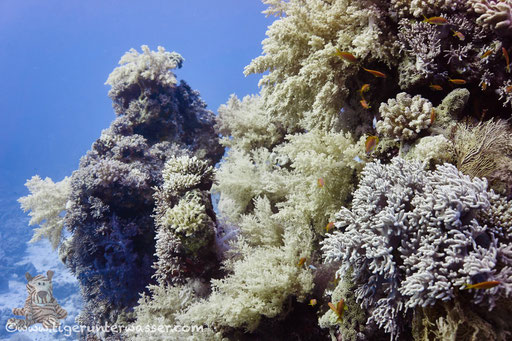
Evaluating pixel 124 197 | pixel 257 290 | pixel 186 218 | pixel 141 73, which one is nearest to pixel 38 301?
pixel 124 197

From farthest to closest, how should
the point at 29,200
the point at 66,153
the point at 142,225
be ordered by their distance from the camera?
the point at 66,153 → the point at 29,200 → the point at 142,225

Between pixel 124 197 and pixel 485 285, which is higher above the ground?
pixel 124 197

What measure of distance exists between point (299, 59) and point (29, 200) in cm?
755

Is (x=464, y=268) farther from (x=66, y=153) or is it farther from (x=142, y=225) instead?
(x=66, y=153)

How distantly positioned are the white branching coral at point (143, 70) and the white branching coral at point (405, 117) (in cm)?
607

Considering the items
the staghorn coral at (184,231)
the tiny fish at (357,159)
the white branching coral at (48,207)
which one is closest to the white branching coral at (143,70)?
the white branching coral at (48,207)

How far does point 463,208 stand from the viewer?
2.15 meters

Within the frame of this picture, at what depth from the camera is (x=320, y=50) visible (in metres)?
3.36

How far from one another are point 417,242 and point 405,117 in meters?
1.42

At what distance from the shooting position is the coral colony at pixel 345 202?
2205 millimetres

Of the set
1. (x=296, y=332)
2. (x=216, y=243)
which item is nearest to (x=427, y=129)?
(x=296, y=332)

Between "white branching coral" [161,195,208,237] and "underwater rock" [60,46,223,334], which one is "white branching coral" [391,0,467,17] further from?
"underwater rock" [60,46,223,334]

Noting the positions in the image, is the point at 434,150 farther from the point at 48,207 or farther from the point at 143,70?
the point at 48,207

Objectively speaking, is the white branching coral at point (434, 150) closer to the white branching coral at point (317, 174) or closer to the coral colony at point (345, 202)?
the coral colony at point (345, 202)
